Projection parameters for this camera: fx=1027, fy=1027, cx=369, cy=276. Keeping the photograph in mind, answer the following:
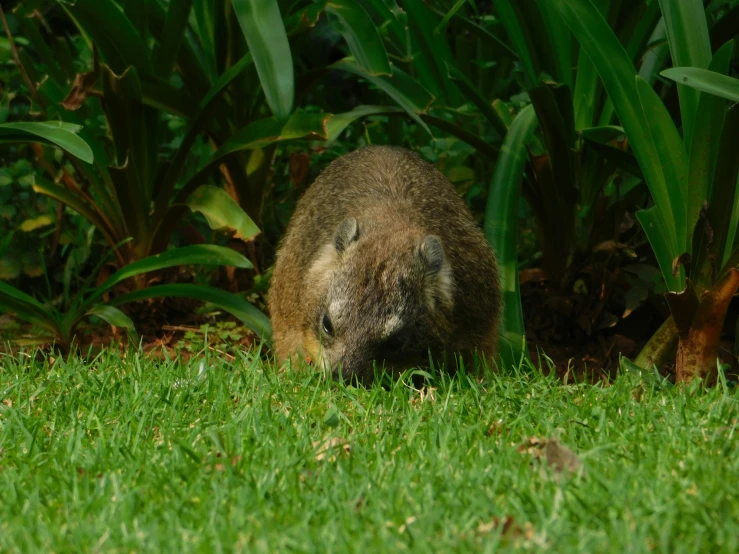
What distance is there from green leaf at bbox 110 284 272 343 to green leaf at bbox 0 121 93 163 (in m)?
1.01

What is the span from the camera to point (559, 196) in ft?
19.9

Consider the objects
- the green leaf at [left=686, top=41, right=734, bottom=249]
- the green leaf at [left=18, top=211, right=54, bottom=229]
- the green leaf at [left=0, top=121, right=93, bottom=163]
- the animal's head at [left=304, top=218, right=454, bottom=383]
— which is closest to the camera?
the green leaf at [left=686, top=41, right=734, bottom=249]

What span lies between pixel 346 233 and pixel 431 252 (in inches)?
17.1

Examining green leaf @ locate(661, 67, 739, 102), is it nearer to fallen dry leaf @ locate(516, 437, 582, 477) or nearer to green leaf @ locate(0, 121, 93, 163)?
fallen dry leaf @ locate(516, 437, 582, 477)

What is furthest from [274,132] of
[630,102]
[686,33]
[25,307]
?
[686,33]

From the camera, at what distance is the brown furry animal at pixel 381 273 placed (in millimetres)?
4730

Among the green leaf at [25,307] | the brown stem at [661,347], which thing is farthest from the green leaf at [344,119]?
the brown stem at [661,347]

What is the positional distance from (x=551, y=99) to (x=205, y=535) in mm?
3516

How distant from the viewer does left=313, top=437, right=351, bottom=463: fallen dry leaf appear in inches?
136

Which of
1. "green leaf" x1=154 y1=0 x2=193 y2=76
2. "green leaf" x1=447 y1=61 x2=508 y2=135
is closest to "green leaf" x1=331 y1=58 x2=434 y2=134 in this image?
"green leaf" x1=447 y1=61 x2=508 y2=135

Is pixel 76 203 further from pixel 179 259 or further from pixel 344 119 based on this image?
pixel 344 119

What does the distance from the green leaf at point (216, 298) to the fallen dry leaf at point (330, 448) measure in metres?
2.14

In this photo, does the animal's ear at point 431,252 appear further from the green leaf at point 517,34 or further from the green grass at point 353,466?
the green leaf at point 517,34

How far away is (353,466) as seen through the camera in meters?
3.33
